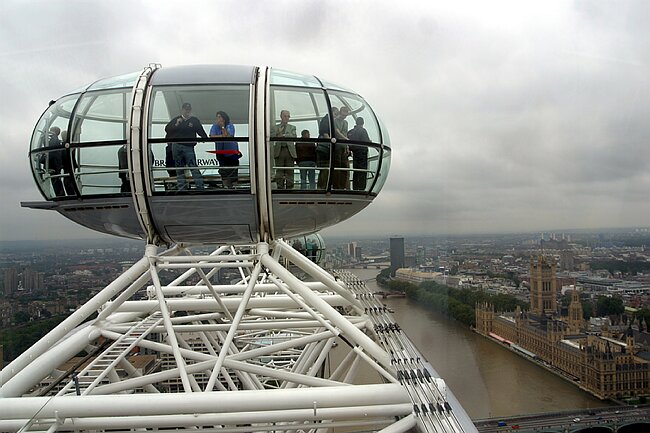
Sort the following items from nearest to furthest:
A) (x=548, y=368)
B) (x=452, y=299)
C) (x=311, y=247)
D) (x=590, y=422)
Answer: (x=590, y=422) < (x=548, y=368) < (x=452, y=299) < (x=311, y=247)

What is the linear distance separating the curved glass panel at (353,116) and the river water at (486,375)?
309 centimetres

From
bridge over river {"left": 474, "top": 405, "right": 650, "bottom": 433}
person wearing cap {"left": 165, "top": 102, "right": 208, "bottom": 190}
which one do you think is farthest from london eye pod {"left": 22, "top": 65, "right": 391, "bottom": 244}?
bridge over river {"left": 474, "top": 405, "right": 650, "bottom": 433}

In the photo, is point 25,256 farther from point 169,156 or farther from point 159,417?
point 159,417

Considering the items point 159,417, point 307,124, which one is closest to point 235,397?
point 159,417

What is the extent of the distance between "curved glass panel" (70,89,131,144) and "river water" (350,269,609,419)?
360 cm

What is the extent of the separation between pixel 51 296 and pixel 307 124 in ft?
5.67

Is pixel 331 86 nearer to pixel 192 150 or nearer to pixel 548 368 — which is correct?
pixel 192 150

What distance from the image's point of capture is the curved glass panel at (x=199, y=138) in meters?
2.03

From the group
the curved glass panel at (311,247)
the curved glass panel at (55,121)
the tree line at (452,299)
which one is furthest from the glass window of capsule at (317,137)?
the curved glass panel at (311,247)

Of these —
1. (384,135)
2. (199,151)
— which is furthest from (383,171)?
(199,151)

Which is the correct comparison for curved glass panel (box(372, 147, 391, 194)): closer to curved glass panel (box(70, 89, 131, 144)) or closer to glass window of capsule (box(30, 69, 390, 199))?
glass window of capsule (box(30, 69, 390, 199))

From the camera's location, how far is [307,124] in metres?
2.13

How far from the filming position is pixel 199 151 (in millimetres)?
2047

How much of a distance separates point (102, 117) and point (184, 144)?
0.41 m
